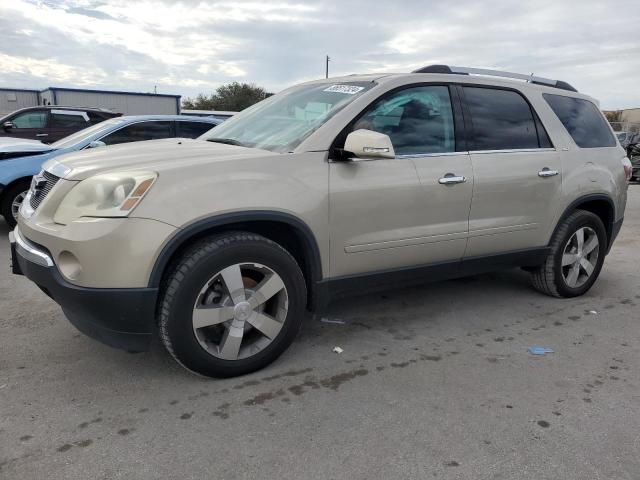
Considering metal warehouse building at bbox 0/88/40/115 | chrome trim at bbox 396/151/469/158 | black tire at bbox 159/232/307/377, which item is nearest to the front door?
chrome trim at bbox 396/151/469/158

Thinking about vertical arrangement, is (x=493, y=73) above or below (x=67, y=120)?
above

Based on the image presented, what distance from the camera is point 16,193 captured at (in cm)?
650

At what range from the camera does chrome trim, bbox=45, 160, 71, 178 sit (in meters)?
2.87

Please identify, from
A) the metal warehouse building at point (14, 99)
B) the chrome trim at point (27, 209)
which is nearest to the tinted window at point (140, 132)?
the chrome trim at point (27, 209)

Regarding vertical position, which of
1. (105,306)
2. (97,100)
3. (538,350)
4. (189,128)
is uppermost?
(97,100)

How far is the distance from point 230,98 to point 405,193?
180 ft

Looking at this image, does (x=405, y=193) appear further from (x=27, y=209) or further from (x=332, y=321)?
(x=27, y=209)

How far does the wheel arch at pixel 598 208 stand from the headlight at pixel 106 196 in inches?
131

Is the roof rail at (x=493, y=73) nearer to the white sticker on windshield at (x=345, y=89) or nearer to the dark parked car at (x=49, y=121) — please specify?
the white sticker on windshield at (x=345, y=89)

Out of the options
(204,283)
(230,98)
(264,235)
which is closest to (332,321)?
(264,235)

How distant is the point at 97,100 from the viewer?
77.9ft

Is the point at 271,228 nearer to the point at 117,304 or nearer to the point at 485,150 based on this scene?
the point at 117,304

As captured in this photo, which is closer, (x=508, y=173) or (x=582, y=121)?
(x=508, y=173)

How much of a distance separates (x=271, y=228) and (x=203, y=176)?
21.6 inches
